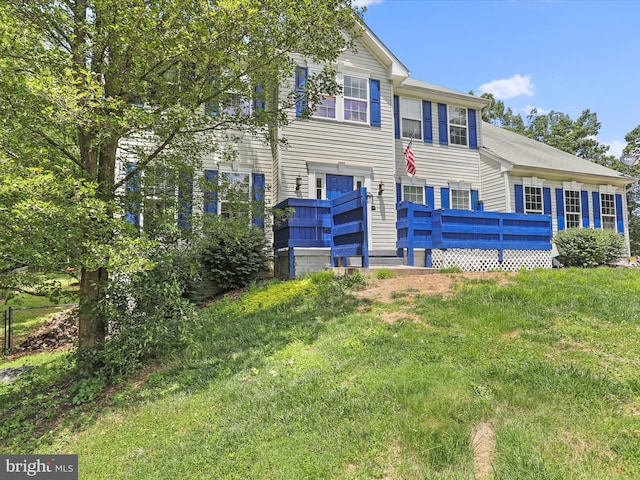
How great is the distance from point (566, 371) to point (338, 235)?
20.9 feet

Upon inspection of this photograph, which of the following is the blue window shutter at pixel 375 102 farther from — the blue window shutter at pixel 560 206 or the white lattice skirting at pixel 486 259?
the blue window shutter at pixel 560 206

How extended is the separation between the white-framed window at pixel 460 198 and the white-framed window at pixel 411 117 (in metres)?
2.43


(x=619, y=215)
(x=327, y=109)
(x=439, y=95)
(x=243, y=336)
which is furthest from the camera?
(x=619, y=215)

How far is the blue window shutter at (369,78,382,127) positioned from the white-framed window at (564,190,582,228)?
8631mm

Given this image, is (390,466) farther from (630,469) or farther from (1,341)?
(1,341)

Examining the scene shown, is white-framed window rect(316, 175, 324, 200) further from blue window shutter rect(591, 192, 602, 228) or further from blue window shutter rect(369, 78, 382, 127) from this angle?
blue window shutter rect(591, 192, 602, 228)

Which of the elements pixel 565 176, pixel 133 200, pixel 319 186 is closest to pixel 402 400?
pixel 133 200

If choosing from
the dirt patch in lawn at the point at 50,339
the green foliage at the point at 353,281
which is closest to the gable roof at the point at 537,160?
the green foliage at the point at 353,281

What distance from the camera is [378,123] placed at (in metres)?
12.2

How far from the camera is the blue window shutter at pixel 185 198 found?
21.4 ft

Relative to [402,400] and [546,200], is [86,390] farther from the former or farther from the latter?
[546,200]

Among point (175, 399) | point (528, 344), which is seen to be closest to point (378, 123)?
point (528, 344)

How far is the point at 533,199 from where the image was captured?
14203 millimetres

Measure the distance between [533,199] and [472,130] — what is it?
11.5 ft
